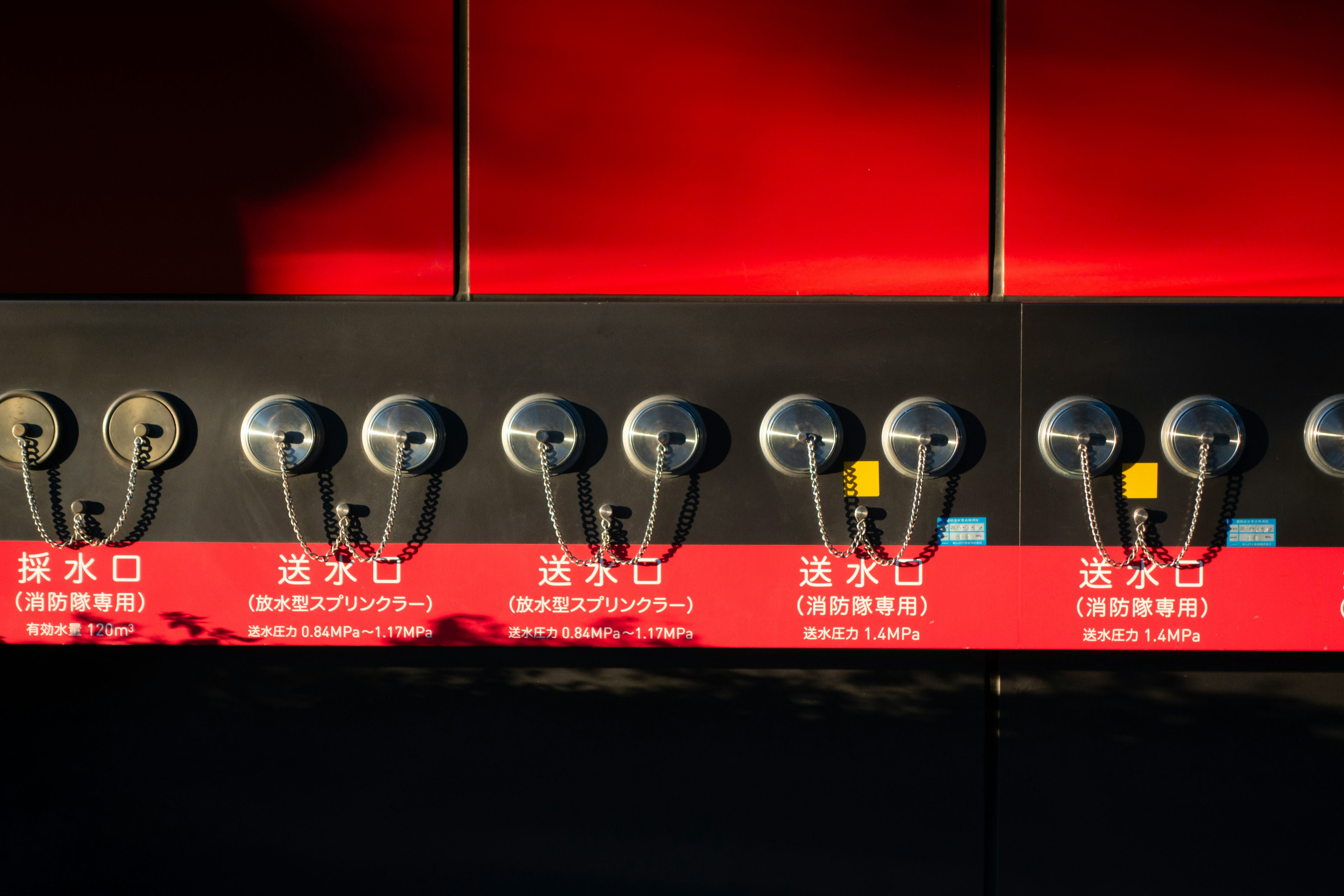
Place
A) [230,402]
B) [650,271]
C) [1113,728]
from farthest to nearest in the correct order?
[1113,728] < [650,271] < [230,402]

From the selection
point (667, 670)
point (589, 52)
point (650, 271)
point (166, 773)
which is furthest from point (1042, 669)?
point (166, 773)

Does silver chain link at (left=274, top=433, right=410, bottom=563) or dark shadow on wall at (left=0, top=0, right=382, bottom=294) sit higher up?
dark shadow on wall at (left=0, top=0, right=382, bottom=294)

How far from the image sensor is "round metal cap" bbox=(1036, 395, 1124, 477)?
7.77 ft

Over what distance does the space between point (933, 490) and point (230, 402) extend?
7.53 feet

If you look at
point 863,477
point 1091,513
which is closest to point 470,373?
point 863,477

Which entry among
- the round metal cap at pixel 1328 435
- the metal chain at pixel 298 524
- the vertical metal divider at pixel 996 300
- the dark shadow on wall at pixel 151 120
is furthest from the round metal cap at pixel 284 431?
the vertical metal divider at pixel 996 300

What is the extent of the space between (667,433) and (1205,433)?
67.0 inches

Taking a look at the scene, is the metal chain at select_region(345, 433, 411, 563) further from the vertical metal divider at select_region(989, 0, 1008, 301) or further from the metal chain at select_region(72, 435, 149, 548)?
the vertical metal divider at select_region(989, 0, 1008, 301)

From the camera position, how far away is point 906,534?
2.43 m

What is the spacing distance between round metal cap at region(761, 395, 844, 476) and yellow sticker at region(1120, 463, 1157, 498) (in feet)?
3.10

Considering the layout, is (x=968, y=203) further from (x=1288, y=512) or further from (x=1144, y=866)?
(x=1144, y=866)

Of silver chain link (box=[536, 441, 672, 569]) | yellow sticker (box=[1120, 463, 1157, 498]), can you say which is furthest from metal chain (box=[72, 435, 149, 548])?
yellow sticker (box=[1120, 463, 1157, 498])

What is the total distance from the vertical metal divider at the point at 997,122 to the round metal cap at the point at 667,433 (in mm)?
1128

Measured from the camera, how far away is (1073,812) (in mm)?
2754
